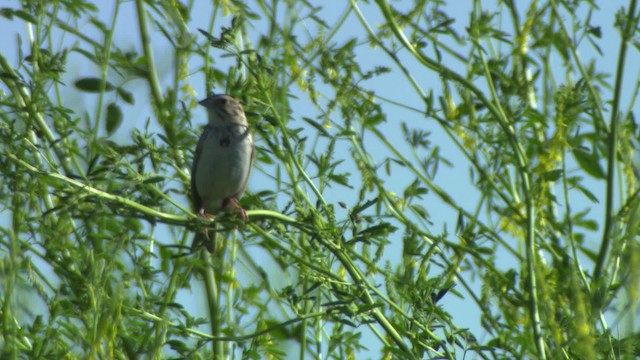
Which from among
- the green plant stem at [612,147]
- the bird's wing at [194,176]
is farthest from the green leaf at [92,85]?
the green plant stem at [612,147]

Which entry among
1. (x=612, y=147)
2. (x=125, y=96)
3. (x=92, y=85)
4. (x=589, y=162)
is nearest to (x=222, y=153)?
(x=125, y=96)

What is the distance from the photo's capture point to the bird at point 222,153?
6.32 m

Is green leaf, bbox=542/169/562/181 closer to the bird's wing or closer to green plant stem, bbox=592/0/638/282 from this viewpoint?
green plant stem, bbox=592/0/638/282

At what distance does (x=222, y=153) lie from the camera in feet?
20.9

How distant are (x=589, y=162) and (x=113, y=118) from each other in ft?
7.43

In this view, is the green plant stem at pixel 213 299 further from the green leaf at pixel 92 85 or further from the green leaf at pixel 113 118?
the green leaf at pixel 92 85

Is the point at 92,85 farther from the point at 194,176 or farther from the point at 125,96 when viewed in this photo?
the point at 194,176

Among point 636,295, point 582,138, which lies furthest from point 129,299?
point 636,295

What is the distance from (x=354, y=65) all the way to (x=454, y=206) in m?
0.74

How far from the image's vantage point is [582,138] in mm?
4203

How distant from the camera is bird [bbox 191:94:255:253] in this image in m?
6.32

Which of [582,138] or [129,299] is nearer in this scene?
[129,299]

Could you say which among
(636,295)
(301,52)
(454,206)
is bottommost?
(636,295)

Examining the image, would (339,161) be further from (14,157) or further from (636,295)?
(636,295)
